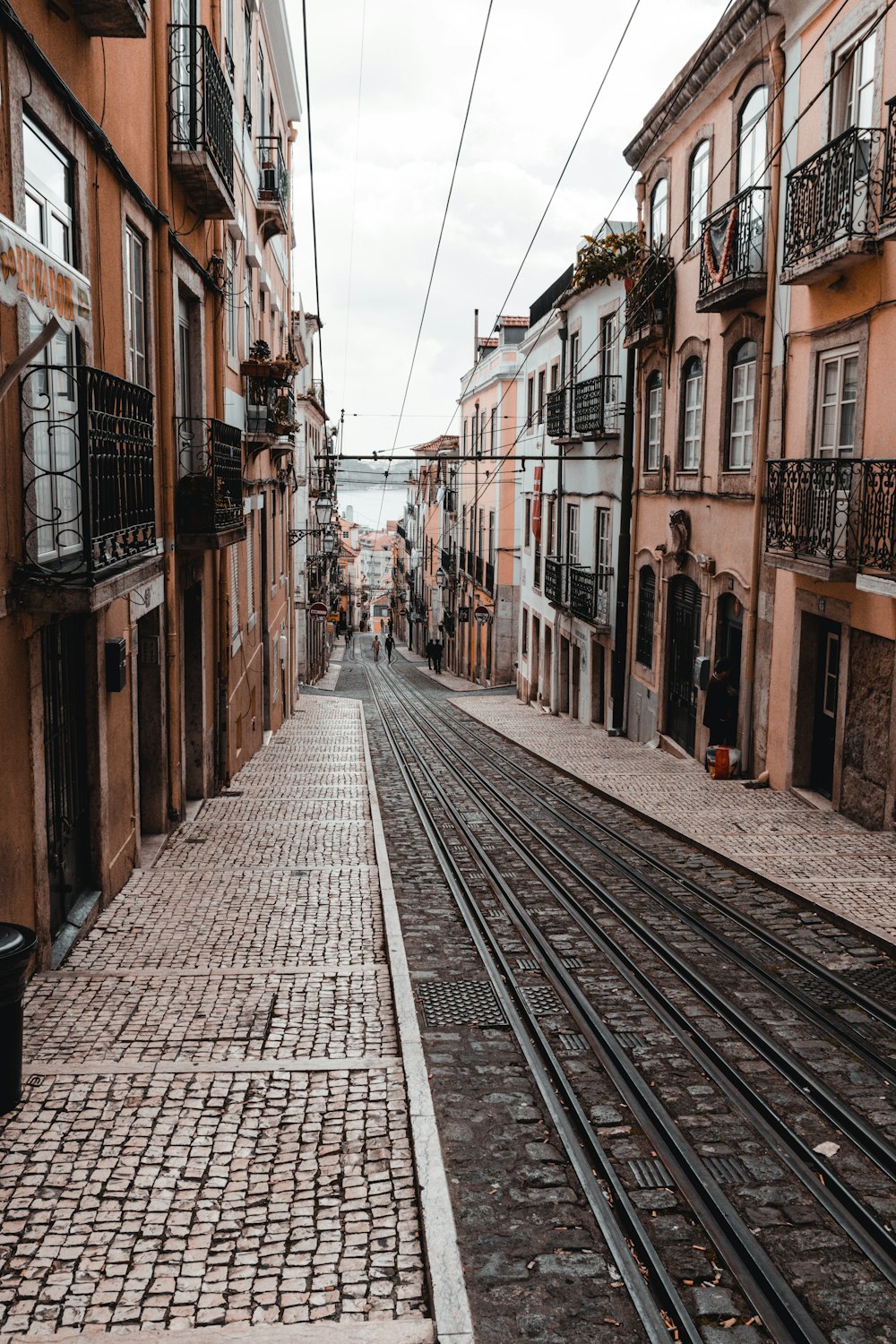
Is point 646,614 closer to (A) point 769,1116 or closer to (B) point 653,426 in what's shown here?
(B) point 653,426

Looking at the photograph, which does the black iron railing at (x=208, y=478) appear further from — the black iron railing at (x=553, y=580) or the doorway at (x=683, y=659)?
the black iron railing at (x=553, y=580)

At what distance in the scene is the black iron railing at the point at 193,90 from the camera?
10.6 meters

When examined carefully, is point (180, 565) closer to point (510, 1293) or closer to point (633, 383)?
point (510, 1293)

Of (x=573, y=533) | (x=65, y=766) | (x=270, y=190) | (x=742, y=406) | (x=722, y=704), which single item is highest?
(x=270, y=190)

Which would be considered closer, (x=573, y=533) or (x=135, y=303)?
(x=135, y=303)

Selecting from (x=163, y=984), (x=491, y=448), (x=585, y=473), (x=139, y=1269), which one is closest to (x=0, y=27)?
(x=163, y=984)

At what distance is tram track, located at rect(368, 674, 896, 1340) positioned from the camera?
166 inches

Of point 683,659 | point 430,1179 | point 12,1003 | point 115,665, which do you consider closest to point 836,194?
point 683,659

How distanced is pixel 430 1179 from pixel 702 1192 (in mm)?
1183

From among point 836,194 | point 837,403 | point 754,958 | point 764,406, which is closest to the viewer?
point 754,958

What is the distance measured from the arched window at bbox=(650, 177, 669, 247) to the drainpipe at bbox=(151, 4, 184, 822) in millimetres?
11183

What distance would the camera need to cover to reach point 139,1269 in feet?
13.7

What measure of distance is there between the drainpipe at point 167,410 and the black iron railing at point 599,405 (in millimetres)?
12801

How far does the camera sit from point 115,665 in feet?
28.4
